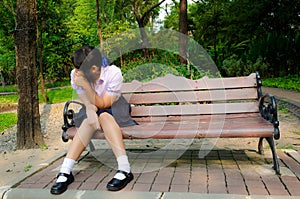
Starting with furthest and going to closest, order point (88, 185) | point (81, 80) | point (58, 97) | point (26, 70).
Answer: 1. point (58, 97)
2. point (26, 70)
3. point (81, 80)
4. point (88, 185)

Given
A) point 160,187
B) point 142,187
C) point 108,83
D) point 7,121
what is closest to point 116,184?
point 142,187

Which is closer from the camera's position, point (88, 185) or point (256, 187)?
point (256, 187)

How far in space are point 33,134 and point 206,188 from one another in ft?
9.24

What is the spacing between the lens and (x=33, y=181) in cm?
325

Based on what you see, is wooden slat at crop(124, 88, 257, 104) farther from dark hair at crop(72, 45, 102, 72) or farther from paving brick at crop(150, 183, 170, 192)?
paving brick at crop(150, 183, 170, 192)

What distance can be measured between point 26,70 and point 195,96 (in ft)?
7.61

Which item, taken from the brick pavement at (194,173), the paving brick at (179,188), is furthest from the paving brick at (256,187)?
the paving brick at (179,188)

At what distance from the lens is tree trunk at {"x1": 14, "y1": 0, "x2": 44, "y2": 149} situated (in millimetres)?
4543

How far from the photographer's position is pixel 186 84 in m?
4.06

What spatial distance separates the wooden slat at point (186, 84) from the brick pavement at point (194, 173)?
31.5 inches

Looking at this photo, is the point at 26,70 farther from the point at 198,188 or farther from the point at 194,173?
the point at 198,188

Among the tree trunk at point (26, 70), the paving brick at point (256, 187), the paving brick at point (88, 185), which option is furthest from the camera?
the tree trunk at point (26, 70)

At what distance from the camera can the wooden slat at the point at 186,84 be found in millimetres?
3900

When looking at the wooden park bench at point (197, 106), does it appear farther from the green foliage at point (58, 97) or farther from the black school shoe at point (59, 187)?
the green foliage at point (58, 97)
